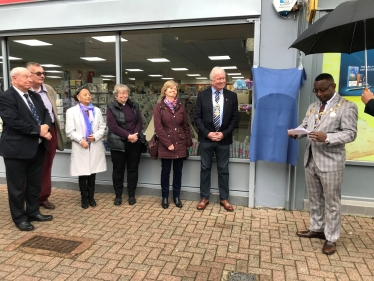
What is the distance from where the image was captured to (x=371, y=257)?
3.14 metres

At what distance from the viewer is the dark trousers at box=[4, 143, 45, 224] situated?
3703 mm

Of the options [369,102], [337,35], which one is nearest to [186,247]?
[369,102]

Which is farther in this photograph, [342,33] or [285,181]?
[285,181]

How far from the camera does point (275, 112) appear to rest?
4195 mm

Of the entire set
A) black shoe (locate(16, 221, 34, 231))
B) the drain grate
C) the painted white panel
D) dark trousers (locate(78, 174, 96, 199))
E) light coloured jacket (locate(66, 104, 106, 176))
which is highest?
the painted white panel

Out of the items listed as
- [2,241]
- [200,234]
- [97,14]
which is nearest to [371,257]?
[200,234]

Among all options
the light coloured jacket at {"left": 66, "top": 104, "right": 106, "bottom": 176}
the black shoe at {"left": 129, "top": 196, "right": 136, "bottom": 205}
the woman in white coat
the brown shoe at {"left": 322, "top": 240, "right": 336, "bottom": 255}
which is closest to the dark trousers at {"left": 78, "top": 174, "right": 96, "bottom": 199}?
the woman in white coat

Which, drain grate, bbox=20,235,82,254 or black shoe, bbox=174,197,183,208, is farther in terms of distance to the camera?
black shoe, bbox=174,197,183,208

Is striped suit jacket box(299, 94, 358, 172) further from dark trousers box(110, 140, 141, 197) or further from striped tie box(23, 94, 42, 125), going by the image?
striped tie box(23, 94, 42, 125)

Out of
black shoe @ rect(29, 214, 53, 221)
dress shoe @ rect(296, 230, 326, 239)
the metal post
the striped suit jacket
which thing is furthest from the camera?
the metal post

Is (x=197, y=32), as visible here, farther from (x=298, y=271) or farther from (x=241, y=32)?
(x=298, y=271)

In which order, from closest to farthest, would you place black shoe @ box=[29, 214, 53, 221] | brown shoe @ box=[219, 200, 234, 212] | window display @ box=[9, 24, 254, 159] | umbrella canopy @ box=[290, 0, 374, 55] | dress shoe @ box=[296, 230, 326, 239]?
umbrella canopy @ box=[290, 0, 374, 55] → dress shoe @ box=[296, 230, 326, 239] → black shoe @ box=[29, 214, 53, 221] → brown shoe @ box=[219, 200, 234, 212] → window display @ box=[9, 24, 254, 159]

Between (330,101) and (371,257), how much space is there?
1.66 m

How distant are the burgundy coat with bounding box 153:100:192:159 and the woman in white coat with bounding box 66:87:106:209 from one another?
884 millimetres
